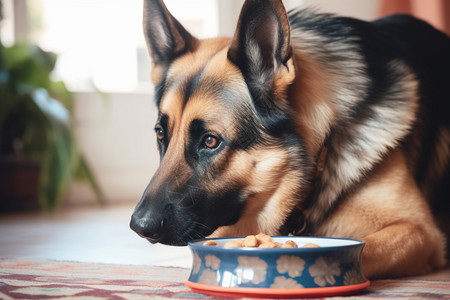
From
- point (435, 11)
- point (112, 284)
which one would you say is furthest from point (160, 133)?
point (435, 11)

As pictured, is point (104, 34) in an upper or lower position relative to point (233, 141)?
upper

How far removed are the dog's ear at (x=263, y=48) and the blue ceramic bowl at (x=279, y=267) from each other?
0.50m

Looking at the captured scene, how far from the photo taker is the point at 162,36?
177 centimetres

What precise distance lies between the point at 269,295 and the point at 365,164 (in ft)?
2.05

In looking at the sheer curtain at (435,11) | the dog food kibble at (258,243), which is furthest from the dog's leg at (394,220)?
the sheer curtain at (435,11)

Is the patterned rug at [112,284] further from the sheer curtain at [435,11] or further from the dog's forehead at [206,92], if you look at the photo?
the sheer curtain at [435,11]

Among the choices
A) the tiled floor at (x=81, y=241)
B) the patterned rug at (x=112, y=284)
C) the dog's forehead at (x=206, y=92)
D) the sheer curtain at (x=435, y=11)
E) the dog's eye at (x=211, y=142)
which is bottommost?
the tiled floor at (x=81, y=241)

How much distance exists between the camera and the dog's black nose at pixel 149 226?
4.38 feet

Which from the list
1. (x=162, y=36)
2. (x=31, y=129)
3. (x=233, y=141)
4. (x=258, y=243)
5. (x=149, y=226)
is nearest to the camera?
(x=258, y=243)

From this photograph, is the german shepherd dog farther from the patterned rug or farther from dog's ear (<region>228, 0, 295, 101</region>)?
the patterned rug

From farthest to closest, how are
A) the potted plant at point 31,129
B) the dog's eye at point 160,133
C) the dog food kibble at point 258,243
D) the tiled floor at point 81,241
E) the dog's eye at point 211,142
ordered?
the potted plant at point 31,129 < the tiled floor at point 81,241 < the dog's eye at point 160,133 < the dog's eye at point 211,142 < the dog food kibble at point 258,243

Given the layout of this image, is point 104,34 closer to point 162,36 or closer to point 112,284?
point 162,36

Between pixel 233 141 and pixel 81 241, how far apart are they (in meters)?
1.20

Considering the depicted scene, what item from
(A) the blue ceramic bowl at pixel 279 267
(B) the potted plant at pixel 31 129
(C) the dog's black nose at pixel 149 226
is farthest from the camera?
(B) the potted plant at pixel 31 129
